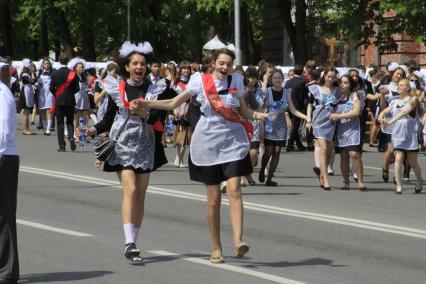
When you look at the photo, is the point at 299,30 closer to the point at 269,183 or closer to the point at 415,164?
the point at 269,183

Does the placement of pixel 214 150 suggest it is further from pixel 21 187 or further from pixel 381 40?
pixel 381 40

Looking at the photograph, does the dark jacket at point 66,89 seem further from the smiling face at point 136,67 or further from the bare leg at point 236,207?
the bare leg at point 236,207

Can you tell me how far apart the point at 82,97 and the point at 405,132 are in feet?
37.0

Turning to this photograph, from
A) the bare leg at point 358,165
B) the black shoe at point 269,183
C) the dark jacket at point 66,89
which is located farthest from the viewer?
the dark jacket at point 66,89

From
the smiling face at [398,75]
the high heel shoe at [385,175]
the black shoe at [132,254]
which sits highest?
the smiling face at [398,75]

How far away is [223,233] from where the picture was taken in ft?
39.4

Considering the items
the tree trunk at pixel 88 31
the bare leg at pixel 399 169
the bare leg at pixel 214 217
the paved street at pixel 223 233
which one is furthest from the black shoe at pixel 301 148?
the tree trunk at pixel 88 31

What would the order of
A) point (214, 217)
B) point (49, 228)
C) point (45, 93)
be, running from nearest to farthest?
point (214, 217) → point (49, 228) → point (45, 93)

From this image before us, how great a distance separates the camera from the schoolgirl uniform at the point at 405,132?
55.3ft

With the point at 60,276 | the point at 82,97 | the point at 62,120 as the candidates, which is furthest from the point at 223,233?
the point at 82,97

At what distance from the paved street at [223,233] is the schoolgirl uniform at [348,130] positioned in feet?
2.02

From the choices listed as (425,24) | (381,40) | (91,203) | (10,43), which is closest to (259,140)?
(91,203)

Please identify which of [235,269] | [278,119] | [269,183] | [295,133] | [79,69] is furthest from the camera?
[79,69]

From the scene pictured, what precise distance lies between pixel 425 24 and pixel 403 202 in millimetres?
15032
